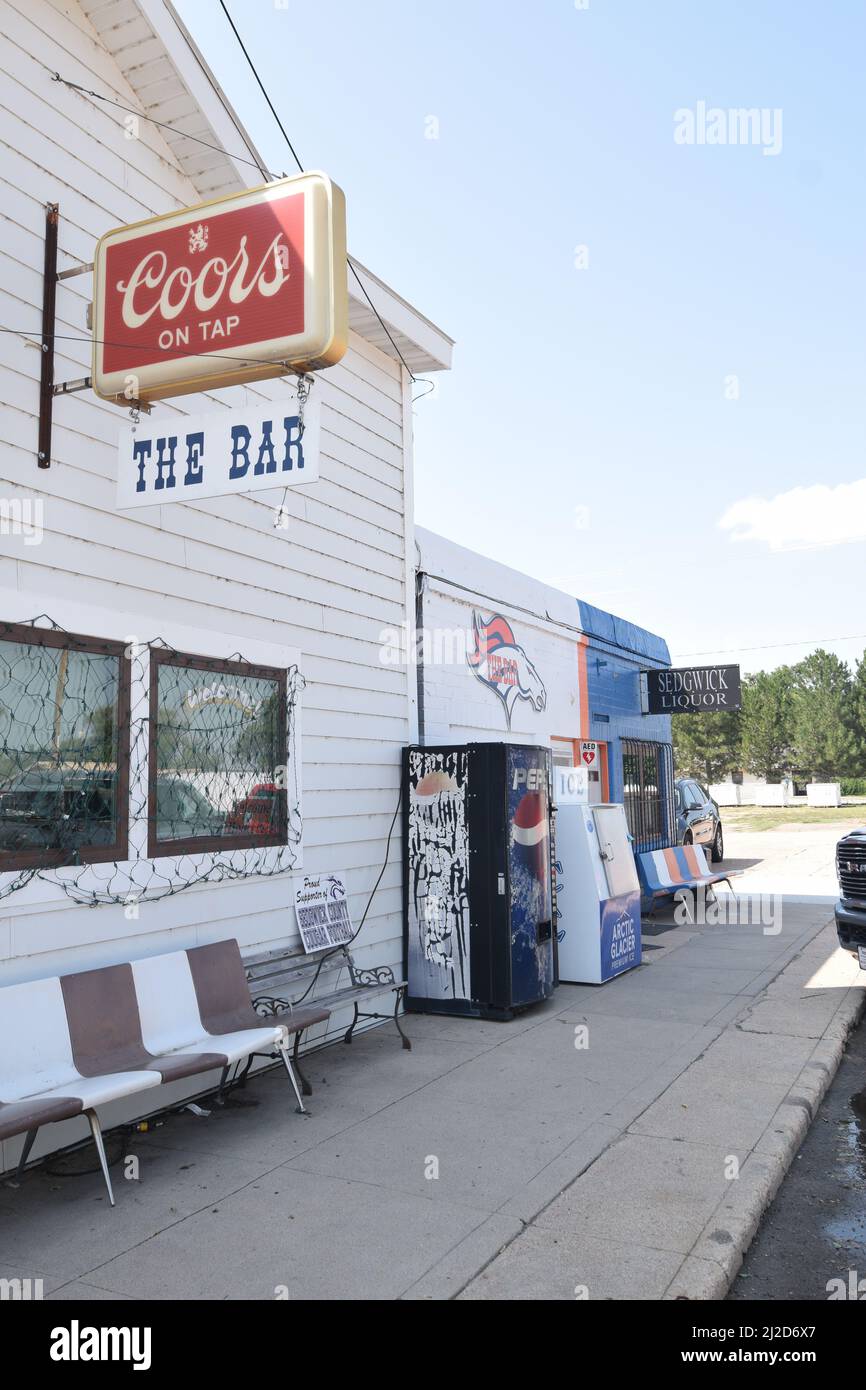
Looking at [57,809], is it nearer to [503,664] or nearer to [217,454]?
[217,454]

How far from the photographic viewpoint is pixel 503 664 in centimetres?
1011

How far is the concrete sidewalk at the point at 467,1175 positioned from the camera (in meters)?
3.50

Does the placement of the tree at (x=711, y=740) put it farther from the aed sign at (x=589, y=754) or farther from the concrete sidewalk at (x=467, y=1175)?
the concrete sidewalk at (x=467, y=1175)

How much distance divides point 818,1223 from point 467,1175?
1475mm

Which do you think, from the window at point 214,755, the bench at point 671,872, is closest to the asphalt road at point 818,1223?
the window at point 214,755

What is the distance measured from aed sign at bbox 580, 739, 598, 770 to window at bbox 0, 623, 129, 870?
8240mm

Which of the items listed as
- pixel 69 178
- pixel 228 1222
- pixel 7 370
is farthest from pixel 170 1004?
pixel 69 178

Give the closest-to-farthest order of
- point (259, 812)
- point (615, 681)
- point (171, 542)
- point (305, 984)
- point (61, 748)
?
point (61, 748)
point (171, 542)
point (259, 812)
point (305, 984)
point (615, 681)

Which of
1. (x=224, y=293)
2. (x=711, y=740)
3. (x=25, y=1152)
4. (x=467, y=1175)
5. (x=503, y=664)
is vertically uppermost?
(x=711, y=740)

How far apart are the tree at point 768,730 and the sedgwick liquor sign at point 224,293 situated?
61.1 m

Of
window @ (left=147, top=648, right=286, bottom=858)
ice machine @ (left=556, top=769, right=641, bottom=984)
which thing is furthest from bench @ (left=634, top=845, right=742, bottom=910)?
window @ (left=147, top=648, right=286, bottom=858)

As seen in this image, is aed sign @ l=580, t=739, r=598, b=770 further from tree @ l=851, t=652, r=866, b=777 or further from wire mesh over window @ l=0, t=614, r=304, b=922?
tree @ l=851, t=652, r=866, b=777

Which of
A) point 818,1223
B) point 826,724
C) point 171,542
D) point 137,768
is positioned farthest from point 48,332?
point 826,724

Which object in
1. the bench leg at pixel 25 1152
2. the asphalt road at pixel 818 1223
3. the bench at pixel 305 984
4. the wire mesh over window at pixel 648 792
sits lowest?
the asphalt road at pixel 818 1223
